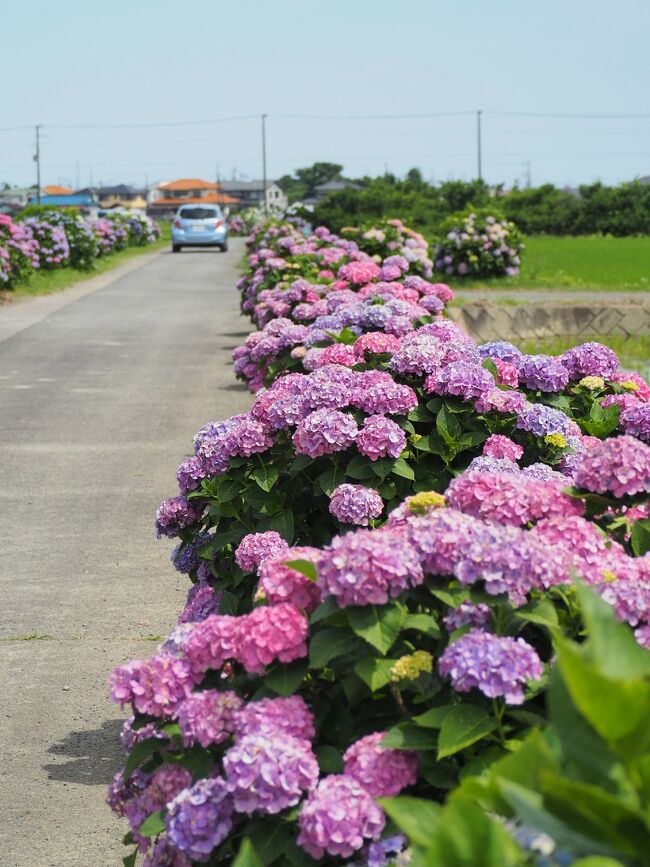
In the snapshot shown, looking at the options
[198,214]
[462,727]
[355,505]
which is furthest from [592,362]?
[198,214]

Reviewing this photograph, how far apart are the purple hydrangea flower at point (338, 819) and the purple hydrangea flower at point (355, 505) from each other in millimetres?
1693

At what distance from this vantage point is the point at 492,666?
89.7 inches

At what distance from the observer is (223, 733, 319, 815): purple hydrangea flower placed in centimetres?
221

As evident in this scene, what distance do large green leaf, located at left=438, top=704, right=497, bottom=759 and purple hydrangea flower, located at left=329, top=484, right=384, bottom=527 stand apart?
158cm

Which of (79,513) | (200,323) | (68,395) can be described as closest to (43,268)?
(200,323)

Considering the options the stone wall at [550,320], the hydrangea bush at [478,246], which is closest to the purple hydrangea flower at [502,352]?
the stone wall at [550,320]

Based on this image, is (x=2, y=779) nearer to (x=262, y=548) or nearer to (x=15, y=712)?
(x=15, y=712)

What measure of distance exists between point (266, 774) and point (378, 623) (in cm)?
37

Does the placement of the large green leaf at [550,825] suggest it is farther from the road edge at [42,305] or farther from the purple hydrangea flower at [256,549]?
the road edge at [42,305]

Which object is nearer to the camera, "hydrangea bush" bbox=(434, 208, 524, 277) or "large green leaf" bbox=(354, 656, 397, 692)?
"large green leaf" bbox=(354, 656, 397, 692)

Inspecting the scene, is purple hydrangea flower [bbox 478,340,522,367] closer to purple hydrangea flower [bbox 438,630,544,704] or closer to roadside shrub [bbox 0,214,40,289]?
purple hydrangea flower [bbox 438,630,544,704]

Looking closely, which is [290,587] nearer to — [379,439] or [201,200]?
[379,439]

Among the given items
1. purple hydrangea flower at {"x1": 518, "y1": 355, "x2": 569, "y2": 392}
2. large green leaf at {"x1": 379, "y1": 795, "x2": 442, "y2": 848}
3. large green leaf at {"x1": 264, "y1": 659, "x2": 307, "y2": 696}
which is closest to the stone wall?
purple hydrangea flower at {"x1": 518, "y1": 355, "x2": 569, "y2": 392}

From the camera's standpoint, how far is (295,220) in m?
25.5
